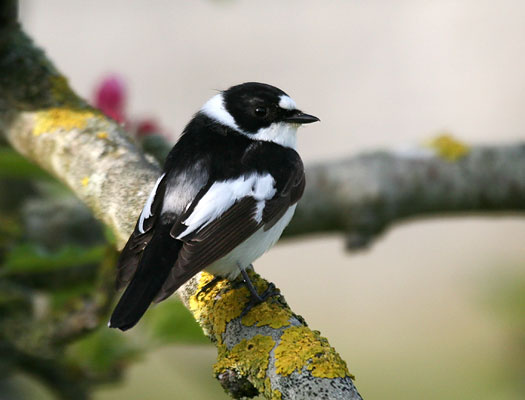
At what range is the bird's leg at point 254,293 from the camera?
2266 mm

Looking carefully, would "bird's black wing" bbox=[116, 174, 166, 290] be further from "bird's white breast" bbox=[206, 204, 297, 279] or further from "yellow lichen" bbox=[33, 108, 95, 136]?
"yellow lichen" bbox=[33, 108, 95, 136]

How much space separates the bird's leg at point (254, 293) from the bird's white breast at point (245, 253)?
0.03 meters

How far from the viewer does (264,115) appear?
318 centimetres

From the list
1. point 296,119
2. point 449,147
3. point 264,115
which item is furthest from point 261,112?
point 449,147

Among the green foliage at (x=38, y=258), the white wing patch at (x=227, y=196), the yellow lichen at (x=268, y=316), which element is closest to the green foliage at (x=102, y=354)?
the green foliage at (x=38, y=258)

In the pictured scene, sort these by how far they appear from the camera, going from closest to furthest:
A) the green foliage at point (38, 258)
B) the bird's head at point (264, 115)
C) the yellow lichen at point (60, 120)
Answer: the green foliage at point (38, 258) < the yellow lichen at point (60, 120) < the bird's head at point (264, 115)

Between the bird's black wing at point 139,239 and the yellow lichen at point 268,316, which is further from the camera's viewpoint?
the bird's black wing at point 139,239

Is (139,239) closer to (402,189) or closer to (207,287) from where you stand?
(207,287)

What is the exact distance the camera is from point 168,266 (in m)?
2.47

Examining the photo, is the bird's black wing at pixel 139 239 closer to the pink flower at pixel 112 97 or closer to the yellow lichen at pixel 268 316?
the yellow lichen at pixel 268 316

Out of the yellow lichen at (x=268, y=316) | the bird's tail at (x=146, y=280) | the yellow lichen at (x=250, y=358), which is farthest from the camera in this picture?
the bird's tail at (x=146, y=280)

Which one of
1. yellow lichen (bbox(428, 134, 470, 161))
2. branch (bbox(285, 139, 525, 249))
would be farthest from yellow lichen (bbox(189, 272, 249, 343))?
yellow lichen (bbox(428, 134, 470, 161))

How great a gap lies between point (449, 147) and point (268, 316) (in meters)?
2.23

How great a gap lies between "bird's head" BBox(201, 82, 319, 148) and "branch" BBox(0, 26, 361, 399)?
15.2 inches
